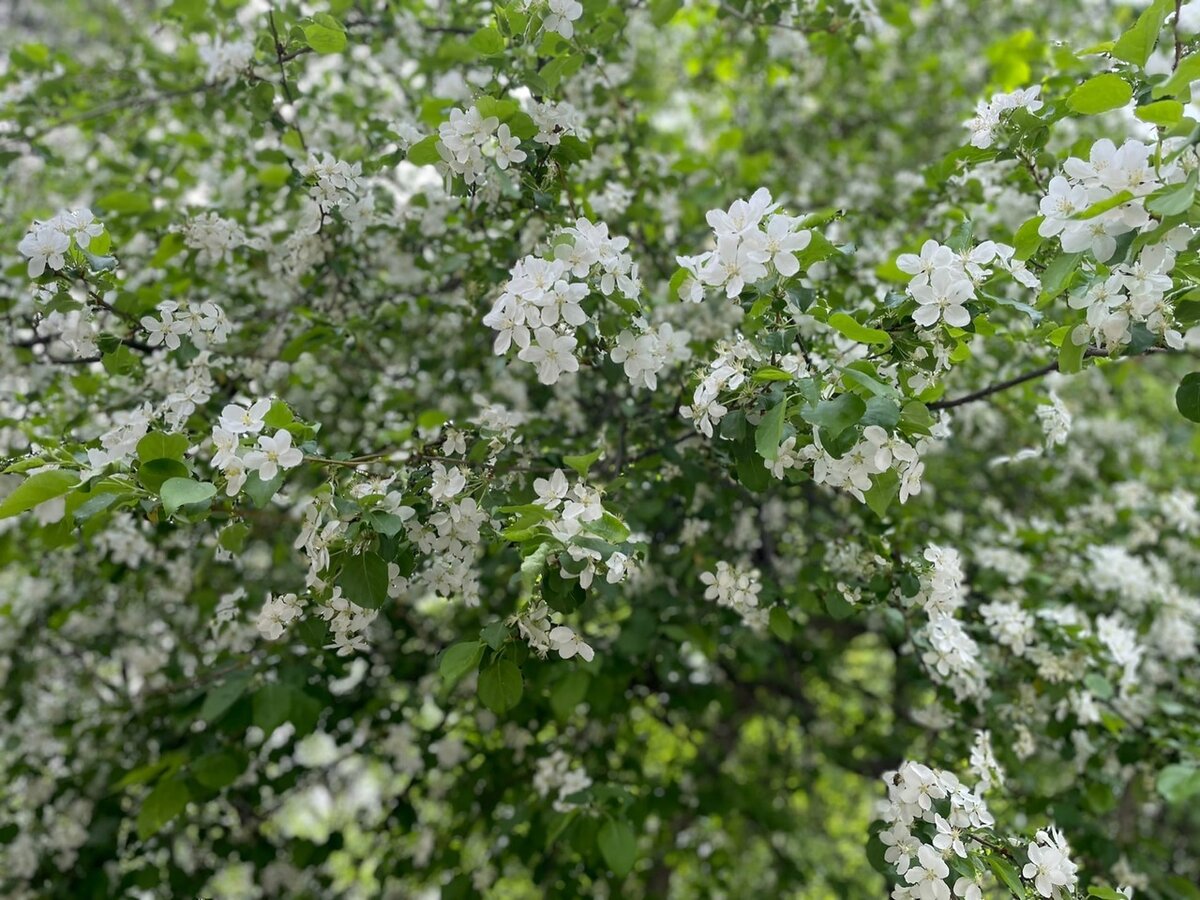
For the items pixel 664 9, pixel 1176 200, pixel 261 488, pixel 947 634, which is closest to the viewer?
pixel 1176 200

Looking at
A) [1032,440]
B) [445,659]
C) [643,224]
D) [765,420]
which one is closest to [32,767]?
[445,659]

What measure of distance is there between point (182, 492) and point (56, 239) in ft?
2.61

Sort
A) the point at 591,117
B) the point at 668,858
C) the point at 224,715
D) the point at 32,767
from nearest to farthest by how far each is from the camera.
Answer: the point at 224,715
the point at 591,117
the point at 32,767
the point at 668,858

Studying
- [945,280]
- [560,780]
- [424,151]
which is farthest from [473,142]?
[560,780]

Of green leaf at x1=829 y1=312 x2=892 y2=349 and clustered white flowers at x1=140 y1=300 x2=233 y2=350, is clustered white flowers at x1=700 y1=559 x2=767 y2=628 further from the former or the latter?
clustered white flowers at x1=140 y1=300 x2=233 y2=350

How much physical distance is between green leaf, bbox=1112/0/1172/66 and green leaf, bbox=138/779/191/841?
303 centimetres

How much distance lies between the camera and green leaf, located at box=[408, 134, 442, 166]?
1943 mm

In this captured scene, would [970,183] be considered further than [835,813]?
No

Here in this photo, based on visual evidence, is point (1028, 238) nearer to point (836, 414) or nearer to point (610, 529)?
point (836, 414)

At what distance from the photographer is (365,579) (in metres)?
1.74

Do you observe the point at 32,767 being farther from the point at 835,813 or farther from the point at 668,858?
the point at 835,813

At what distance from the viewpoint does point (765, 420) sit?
158 centimetres

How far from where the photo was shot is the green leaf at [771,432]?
150cm

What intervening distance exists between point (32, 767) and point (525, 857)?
209cm
